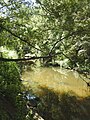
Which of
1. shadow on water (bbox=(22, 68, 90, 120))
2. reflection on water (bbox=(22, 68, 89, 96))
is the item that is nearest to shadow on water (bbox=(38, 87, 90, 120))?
shadow on water (bbox=(22, 68, 90, 120))

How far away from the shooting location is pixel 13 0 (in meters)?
9.48

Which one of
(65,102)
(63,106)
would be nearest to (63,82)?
(65,102)

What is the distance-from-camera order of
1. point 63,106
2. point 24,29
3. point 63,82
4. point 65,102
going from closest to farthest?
point 24,29
point 63,106
point 65,102
point 63,82

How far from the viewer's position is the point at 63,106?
14.8 m

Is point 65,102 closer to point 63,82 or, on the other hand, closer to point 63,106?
point 63,106

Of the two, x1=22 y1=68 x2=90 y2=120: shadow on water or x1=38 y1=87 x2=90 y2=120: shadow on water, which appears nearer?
x1=38 y1=87 x2=90 y2=120: shadow on water

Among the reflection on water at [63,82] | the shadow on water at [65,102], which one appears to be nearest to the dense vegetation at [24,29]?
the shadow on water at [65,102]

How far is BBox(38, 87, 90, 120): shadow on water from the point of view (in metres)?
12.9

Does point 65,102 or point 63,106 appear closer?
point 63,106

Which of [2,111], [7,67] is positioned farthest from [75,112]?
[2,111]

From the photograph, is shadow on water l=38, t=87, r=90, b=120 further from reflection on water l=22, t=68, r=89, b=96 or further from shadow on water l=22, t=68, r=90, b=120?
reflection on water l=22, t=68, r=89, b=96

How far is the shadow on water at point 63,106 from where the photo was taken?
1291 centimetres

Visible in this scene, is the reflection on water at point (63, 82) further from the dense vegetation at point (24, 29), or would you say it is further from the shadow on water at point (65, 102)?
the dense vegetation at point (24, 29)

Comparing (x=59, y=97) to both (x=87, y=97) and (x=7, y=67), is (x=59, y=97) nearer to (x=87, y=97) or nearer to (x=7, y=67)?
(x=87, y=97)
